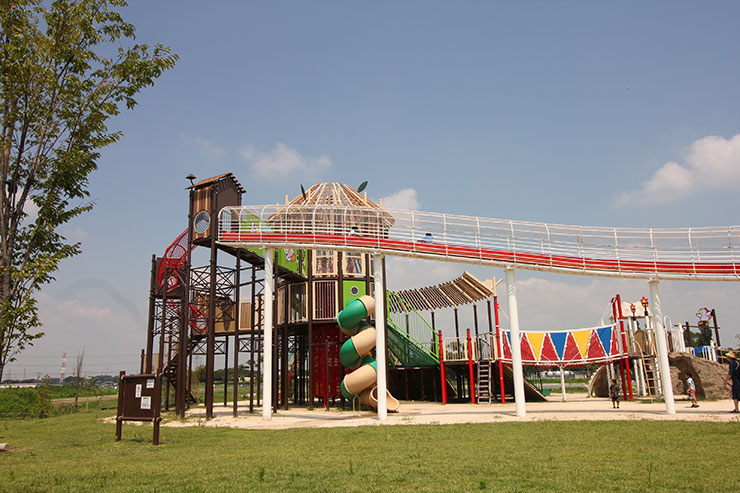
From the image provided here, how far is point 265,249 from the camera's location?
62.7 feet

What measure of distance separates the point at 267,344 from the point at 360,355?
378 centimetres

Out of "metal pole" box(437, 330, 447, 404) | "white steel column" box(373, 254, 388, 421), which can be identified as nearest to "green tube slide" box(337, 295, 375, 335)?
"white steel column" box(373, 254, 388, 421)

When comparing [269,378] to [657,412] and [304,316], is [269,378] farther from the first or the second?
[657,412]

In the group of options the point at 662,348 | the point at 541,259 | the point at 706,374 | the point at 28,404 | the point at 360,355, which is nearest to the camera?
the point at 662,348

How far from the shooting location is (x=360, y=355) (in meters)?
19.9

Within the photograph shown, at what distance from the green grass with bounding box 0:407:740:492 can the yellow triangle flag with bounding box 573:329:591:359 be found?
43.6 ft

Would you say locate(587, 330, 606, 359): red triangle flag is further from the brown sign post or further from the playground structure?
the brown sign post

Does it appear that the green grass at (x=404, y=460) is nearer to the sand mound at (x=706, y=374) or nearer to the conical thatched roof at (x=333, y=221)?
the conical thatched roof at (x=333, y=221)

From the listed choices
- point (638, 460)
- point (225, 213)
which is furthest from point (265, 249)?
point (638, 460)

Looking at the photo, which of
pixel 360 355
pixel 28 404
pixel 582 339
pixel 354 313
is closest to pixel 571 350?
pixel 582 339

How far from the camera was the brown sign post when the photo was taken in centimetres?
1288

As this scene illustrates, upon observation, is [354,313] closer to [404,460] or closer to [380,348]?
[380,348]

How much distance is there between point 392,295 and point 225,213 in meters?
10.3

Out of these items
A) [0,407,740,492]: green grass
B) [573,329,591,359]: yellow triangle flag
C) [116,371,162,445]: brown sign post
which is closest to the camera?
[0,407,740,492]: green grass
